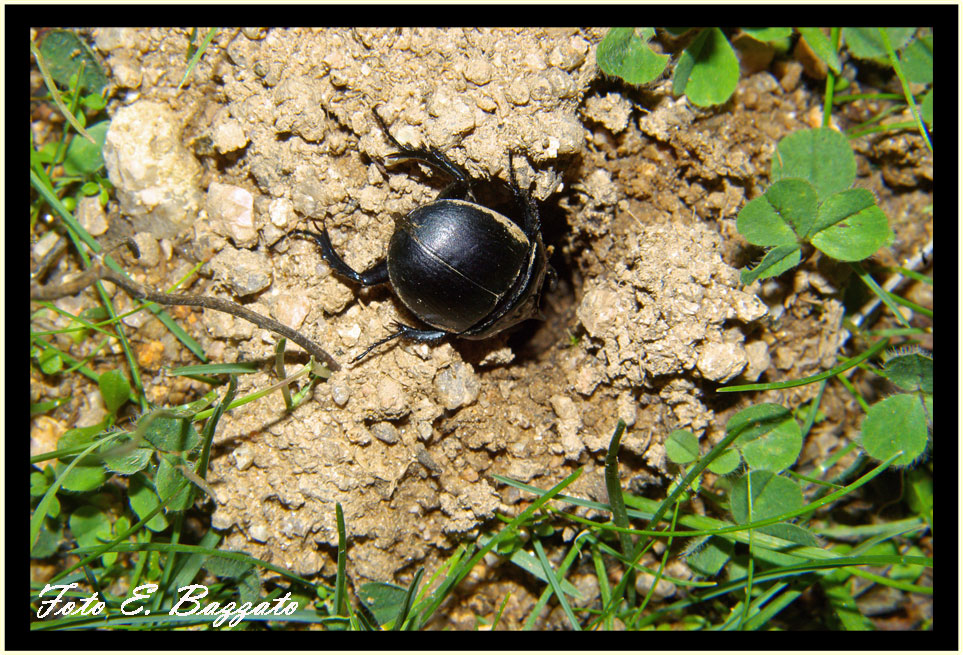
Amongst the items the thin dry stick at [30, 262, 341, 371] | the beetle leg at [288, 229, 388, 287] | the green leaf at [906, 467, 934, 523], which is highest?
the beetle leg at [288, 229, 388, 287]

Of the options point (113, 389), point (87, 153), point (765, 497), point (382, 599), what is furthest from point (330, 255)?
point (765, 497)

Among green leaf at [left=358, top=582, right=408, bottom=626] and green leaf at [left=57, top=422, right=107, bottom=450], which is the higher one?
green leaf at [left=57, top=422, right=107, bottom=450]

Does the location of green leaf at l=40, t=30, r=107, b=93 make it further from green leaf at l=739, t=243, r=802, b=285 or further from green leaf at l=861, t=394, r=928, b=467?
green leaf at l=861, t=394, r=928, b=467

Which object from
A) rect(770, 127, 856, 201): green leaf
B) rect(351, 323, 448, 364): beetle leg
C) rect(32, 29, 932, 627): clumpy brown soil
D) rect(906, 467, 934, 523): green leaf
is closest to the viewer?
rect(32, 29, 932, 627): clumpy brown soil

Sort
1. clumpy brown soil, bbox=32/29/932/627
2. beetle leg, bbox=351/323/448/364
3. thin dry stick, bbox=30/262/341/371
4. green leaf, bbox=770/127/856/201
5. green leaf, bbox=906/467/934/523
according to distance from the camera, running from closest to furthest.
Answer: thin dry stick, bbox=30/262/341/371 < clumpy brown soil, bbox=32/29/932/627 < beetle leg, bbox=351/323/448/364 < green leaf, bbox=770/127/856/201 < green leaf, bbox=906/467/934/523

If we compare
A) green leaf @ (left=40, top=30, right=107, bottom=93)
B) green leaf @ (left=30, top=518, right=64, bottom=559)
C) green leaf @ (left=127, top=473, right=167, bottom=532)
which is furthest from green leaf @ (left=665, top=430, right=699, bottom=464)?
green leaf @ (left=40, top=30, right=107, bottom=93)

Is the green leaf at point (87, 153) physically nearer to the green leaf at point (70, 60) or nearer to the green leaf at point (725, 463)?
the green leaf at point (70, 60)

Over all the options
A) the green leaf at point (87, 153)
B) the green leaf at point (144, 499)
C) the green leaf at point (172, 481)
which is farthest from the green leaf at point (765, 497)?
the green leaf at point (87, 153)
